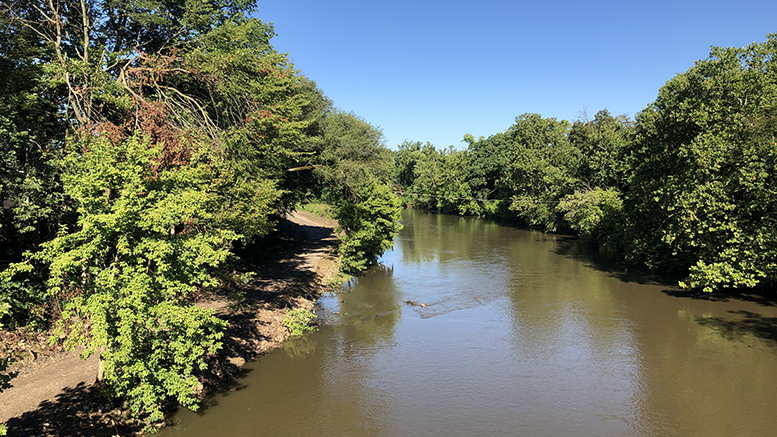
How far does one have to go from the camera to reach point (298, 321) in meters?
20.3

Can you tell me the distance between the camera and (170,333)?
1097cm

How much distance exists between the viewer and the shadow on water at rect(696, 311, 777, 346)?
18.8 metres

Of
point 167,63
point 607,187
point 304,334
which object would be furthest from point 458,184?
point 167,63

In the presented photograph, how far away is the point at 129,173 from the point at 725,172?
2635 centimetres

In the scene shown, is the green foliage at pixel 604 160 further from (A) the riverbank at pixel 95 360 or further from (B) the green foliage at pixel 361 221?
(A) the riverbank at pixel 95 360

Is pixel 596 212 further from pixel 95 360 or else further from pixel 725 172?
pixel 95 360

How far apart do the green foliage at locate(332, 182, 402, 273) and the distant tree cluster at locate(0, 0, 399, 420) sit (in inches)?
375

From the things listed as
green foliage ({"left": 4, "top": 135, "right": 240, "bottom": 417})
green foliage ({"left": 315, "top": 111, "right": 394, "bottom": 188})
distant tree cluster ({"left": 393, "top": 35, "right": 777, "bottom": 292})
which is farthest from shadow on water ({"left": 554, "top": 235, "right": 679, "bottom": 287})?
green foliage ({"left": 4, "top": 135, "right": 240, "bottom": 417})

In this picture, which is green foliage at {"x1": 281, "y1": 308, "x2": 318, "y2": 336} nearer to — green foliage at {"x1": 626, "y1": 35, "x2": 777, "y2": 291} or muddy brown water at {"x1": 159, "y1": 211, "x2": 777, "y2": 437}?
muddy brown water at {"x1": 159, "y1": 211, "x2": 777, "y2": 437}

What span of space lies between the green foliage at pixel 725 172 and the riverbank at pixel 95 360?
67.2 feet

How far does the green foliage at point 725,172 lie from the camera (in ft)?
69.7

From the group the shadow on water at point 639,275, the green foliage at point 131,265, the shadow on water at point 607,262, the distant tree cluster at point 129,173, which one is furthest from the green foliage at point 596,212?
the green foliage at point 131,265

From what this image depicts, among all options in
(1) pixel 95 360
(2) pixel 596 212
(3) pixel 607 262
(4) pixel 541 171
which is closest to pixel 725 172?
(3) pixel 607 262

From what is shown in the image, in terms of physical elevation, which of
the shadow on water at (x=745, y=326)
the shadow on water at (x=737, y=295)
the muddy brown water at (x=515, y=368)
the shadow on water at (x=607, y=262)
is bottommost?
the muddy brown water at (x=515, y=368)
